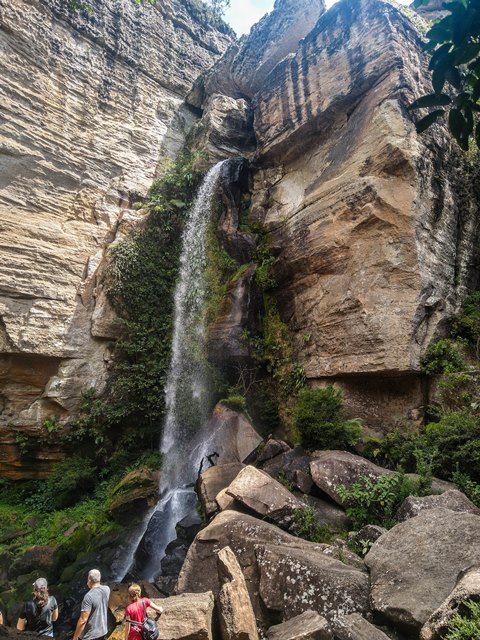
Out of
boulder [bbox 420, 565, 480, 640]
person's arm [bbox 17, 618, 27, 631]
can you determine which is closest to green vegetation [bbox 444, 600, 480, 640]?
boulder [bbox 420, 565, 480, 640]

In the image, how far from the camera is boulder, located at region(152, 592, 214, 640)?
3.64 metres

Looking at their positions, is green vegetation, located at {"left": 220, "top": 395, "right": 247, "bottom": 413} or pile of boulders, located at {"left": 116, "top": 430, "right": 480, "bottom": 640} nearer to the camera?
pile of boulders, located at {"left": 116, "top": 430, "right": 480, "bottom": 640}

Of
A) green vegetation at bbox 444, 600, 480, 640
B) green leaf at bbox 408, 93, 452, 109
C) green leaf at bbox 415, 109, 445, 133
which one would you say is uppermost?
green leaf at bbox 408, 93, 452, 109

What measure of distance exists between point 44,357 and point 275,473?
769 cm

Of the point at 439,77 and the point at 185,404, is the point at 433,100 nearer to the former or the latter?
the point at 439,77

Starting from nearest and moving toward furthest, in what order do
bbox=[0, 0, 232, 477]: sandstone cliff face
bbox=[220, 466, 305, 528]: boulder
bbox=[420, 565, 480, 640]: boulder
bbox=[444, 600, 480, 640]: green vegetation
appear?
bbox=[444, 600, 480, 640]: green vegetation
bbox=[420, 565, 480, 640]: boulder
bbox=[220, 466, 305, 528]: boulder
bbox=[0, 0, 232, 477]: sandstone cliff face

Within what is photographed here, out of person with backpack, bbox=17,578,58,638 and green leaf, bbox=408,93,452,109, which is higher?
green leaf, bbox=408,93,452,109

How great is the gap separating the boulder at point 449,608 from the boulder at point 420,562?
0.37 m

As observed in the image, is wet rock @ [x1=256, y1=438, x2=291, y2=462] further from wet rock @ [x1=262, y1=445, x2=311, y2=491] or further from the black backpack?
the black backpack

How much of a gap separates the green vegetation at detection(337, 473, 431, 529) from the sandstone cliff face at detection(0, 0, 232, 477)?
335 inches

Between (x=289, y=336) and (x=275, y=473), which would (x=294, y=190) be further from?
(x=275, y=473)

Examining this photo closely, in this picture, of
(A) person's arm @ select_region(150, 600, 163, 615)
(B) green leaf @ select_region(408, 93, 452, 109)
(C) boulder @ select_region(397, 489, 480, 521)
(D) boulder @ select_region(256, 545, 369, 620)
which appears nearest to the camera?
(B) green leaf @ select_region(408, 93, 452, 109)

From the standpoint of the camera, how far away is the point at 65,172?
43.4 feet

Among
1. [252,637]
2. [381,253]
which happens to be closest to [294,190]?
[381,253]
